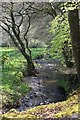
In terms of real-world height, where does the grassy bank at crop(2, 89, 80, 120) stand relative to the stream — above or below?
above

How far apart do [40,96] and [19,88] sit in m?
1.04

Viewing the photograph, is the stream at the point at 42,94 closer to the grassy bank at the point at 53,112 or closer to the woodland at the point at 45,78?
the woodland at the point at 45,78

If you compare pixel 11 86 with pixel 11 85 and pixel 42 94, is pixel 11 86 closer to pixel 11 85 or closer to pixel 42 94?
pixel 11 85

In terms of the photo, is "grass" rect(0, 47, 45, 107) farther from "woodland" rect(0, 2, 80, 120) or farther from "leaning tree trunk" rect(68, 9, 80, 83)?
"leaning tree trunk" rect(68, 9, 80, 83)

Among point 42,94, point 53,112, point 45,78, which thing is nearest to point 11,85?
point 42,94

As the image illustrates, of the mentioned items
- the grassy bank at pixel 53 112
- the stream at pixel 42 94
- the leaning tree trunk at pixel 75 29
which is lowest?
the stream at pixel 42 94

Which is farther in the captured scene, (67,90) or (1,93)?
(67,90)

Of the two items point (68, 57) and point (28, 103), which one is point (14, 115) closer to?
point (28, 103)

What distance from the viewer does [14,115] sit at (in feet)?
20.5

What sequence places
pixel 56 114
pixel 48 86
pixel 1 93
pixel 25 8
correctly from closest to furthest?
pixel 56 114 < pixel 1 93 < pixel 48 86 < pixel 25 8

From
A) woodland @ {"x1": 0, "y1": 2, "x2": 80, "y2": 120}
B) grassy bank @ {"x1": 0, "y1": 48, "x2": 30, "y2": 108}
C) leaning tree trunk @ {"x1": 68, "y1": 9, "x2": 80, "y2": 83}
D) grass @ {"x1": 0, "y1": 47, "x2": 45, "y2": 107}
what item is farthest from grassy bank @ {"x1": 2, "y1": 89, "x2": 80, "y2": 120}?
grass @ {"x1": 0, "y1": 47, "x2": 45, "y2": 107}

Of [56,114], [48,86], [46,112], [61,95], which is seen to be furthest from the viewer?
[48,86]

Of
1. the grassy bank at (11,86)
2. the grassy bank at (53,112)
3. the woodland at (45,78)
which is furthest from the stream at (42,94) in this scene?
the grassy bank at (53,112)

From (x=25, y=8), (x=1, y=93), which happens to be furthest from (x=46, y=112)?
(x=25, y=8)
